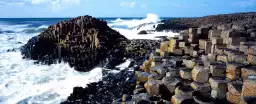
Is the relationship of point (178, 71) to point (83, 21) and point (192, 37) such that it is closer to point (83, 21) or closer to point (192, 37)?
point (192, 37)

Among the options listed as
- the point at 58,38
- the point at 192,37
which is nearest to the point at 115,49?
the point at 58,38

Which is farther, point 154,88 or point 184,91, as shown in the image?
point 154,88

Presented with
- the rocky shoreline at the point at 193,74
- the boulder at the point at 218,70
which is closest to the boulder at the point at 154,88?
the rocky shoreline at the point at 193,74

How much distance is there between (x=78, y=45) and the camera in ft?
51.0

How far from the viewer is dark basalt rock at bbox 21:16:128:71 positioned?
1370 cm

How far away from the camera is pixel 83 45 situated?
1542 centimetres

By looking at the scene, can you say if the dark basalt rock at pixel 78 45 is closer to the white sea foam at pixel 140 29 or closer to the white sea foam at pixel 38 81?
the white sea foam at pixel 38 81

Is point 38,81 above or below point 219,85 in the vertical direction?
below

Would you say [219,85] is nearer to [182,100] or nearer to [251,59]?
[182,100]

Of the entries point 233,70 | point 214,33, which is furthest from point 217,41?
point 233,70

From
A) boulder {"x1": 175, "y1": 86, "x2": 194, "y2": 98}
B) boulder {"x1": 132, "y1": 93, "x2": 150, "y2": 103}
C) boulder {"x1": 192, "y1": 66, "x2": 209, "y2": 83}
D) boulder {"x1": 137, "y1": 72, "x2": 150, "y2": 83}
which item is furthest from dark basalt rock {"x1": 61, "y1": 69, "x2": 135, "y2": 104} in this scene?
boulder {"x1": 175, "y1": 86, "x2": 194, "y2": 98}

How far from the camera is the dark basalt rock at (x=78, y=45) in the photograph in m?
13.7

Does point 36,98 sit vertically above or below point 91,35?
below

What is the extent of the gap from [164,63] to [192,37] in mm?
1127
